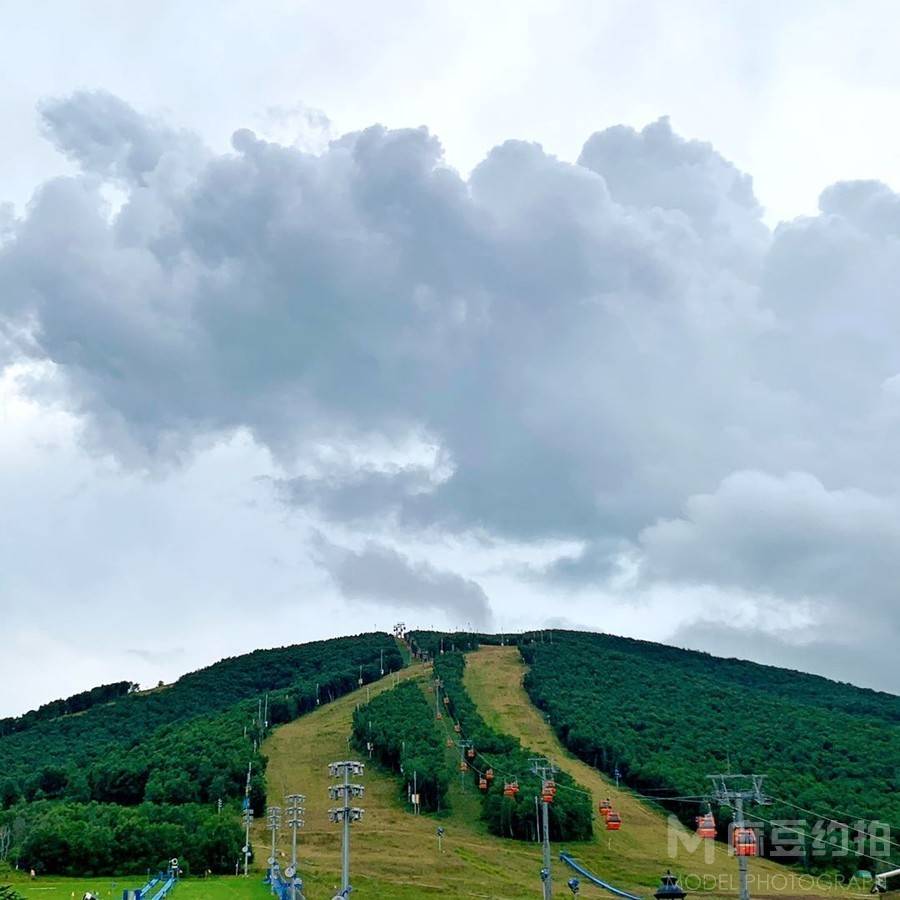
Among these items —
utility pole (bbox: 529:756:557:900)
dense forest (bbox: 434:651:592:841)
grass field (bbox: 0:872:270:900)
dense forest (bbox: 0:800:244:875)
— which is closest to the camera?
utility pole (bbox: 529:756:557:900)

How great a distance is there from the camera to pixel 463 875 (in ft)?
336

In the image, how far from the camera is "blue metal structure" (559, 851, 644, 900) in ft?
308

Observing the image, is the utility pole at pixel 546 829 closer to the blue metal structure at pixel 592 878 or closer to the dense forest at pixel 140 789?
the blue metal structure at pixel 592 878

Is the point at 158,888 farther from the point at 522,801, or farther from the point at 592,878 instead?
the point at 522,801

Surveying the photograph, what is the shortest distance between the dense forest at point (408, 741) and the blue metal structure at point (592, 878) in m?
28.9

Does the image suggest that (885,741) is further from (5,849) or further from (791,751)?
(5,849)

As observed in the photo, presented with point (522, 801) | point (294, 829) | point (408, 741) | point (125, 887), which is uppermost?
point (408, 741)

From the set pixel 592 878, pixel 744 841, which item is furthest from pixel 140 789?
pixel 744 841

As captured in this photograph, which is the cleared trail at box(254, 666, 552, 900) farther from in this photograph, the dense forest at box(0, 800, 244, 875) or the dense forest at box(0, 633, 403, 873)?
the dense forest at box(0, 633, 403, 873)

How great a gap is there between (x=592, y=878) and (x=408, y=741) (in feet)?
183

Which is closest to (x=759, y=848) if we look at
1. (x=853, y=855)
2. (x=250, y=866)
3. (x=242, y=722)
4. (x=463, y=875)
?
(x=853, y=855)

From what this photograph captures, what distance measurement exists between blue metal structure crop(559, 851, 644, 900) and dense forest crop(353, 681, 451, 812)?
28.9m

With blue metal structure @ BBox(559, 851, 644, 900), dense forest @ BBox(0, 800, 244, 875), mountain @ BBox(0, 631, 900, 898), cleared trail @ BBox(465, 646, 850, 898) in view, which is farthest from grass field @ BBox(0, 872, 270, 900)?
blue metal structure @ BBox(559, 851, 644, 900)

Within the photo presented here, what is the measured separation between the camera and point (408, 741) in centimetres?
15512
